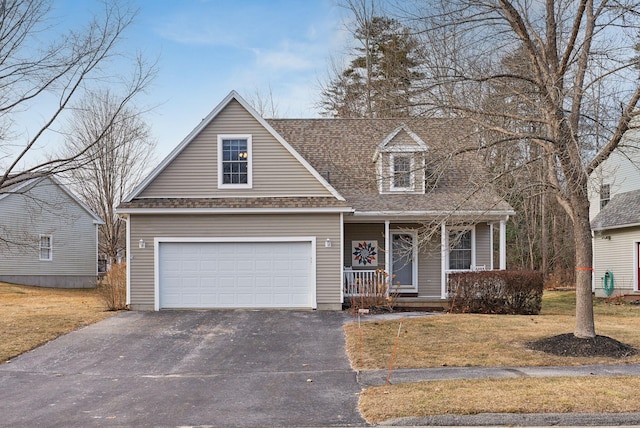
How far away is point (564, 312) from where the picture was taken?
60.6 feet

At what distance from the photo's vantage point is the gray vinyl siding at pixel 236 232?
17.4 meters

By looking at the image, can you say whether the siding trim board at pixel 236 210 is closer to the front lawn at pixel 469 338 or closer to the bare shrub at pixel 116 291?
the bare shrub at pixel 116 291

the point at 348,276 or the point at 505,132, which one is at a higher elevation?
the point at 505,132

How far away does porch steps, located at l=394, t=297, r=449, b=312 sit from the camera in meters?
18.0

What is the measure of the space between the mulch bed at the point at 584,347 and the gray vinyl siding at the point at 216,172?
8006 millimetres

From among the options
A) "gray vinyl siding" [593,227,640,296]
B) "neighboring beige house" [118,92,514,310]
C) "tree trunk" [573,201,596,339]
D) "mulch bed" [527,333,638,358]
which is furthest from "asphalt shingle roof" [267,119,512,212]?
"gray vinyl siding" [593,227,640,296]

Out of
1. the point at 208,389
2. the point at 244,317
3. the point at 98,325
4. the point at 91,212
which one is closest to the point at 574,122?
the point at 208,389

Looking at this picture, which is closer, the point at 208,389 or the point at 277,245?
the point at 208,389

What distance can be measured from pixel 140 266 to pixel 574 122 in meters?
12.0

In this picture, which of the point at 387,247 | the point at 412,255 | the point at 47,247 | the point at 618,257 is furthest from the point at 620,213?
the point at 47,247

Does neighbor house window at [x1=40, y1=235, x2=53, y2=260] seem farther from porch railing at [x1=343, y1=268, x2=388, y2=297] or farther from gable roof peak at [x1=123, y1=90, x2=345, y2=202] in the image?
porch railing at [x1=343, y1=268, x2=388, y2=297]

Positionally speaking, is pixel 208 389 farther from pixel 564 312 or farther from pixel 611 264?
pixel 611 264

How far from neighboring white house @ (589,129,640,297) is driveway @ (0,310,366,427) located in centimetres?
1413

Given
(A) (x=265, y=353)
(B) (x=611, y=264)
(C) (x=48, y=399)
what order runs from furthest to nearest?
(B) (x=611, y=264)
(A) (x=265, y=353)
(C) (x=48, y=399)
